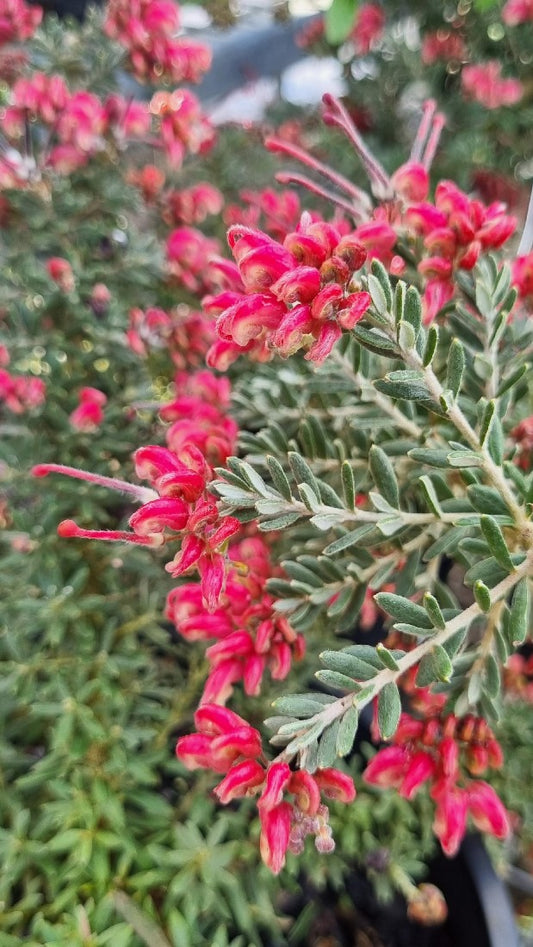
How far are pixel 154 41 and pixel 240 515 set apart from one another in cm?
86

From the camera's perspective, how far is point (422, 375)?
43cm

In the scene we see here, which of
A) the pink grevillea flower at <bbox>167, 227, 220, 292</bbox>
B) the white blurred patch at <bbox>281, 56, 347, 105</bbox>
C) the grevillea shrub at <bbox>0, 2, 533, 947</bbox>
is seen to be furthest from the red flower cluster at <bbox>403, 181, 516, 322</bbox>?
the white blurred patch at <bbox>281, 56, 347, 105</bbox>

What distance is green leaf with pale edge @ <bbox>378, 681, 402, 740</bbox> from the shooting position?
0.42m

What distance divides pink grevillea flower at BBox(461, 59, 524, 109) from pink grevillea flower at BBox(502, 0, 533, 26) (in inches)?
4.6

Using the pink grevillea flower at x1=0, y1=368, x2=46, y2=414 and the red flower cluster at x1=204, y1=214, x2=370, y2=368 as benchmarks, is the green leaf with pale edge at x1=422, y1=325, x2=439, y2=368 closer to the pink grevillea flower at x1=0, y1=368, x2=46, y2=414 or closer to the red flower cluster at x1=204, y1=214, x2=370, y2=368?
the red flower cluster at x1=204, y1=214, x2=370, y2=368

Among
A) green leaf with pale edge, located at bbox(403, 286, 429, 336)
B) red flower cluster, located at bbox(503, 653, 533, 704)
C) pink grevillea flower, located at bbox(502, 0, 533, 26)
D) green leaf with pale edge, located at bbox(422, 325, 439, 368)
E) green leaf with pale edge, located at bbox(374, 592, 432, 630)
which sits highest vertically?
pink grevillea flower, located at bbox(502, 0, 533, 26)

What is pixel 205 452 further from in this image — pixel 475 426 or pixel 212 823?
pixel 212 823

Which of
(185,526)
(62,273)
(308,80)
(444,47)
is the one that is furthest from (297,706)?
(308,80)

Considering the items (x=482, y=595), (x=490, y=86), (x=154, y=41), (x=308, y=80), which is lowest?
(x=482, y=595)

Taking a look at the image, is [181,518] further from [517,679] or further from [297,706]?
[517,679]

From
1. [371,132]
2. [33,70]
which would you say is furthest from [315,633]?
[371,132]

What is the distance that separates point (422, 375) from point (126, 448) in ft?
1.62

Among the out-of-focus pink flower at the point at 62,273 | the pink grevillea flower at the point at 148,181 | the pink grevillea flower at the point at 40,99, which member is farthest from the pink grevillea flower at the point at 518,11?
the out-of-focus pink flower at the point at 62,273

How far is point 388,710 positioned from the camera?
0.43 m
